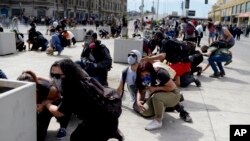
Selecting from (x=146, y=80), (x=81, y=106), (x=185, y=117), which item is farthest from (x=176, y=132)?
(x=81, y=106)

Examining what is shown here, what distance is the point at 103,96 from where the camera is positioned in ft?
11.3

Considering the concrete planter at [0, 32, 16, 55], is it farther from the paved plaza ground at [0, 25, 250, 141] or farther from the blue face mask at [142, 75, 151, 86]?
the blue face mask at [142, 75, 151, 86]

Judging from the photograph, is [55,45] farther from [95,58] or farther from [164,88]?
[164,88]

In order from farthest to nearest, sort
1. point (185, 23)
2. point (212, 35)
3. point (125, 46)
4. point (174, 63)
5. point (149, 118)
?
point (212, 35) < point (185, 23) < point (125, 46) < point (174, 63) < point (149, 118)

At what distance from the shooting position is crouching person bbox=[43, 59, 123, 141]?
333cm

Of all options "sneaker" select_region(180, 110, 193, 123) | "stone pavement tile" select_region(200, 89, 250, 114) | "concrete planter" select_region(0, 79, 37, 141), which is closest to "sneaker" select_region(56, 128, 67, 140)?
"concrete planter" select_region(0, 79, 37, 141)

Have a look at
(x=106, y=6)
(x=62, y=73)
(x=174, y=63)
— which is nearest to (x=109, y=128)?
(x=62, y=73)

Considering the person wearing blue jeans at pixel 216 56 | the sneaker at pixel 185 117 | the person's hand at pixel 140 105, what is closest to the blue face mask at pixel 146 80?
the person's hand at pixel 140 105

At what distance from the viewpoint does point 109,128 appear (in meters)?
3.65

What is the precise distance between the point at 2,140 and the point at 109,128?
41.9 inches

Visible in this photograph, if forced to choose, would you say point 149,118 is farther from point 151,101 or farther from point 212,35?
point 212,35

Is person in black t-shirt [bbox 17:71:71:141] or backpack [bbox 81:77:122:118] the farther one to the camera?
person in black t-shirt [bbox 17:71:71:141]

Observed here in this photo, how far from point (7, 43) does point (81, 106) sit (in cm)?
1021

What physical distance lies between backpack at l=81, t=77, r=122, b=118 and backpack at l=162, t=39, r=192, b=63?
415 cm
